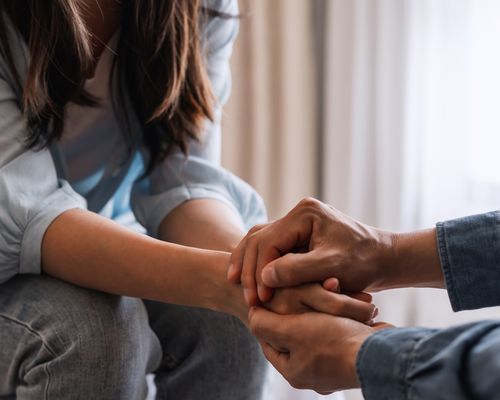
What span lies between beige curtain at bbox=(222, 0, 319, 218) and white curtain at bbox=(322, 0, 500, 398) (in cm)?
6

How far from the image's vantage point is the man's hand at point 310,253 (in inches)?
38.8

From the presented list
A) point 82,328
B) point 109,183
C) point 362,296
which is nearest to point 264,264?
point 362,296

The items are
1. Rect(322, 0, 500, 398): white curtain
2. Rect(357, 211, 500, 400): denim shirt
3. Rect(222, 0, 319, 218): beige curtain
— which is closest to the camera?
Rect(357, 211, 500, 400): denim shirt

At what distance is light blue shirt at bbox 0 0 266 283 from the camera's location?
1055mm

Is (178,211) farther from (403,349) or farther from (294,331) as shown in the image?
(403,349)

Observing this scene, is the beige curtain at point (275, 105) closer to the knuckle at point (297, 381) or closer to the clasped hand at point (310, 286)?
the clasped hand at point (310, 286)

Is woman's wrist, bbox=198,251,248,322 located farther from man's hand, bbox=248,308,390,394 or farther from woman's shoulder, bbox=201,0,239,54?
woman's shoulder, bbox=201,0,239,54

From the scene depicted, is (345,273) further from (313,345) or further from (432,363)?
(432,363)

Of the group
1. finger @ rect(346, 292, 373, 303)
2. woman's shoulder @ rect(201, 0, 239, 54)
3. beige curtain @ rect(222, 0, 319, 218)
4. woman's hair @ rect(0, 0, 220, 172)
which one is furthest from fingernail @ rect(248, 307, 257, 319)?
beige curtain @ rect(222, 0, 319, 218)

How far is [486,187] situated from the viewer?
70.5 inches

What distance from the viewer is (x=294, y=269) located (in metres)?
0.98

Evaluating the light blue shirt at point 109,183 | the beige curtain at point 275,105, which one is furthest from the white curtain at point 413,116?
the light blue shirt at point 109,183

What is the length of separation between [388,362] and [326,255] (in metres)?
0.24

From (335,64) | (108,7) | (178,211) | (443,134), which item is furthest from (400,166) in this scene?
(108,7)
